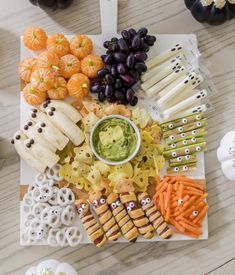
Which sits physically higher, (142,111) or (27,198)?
(142,111)

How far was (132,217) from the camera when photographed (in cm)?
144

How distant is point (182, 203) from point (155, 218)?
0.07m

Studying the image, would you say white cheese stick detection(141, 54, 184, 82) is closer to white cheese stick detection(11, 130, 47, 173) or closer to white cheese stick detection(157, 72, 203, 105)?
white cheese stick detection(157, 72, 203, 105)

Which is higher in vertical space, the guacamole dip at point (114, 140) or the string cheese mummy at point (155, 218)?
the guacamole dip at point (114, 140)

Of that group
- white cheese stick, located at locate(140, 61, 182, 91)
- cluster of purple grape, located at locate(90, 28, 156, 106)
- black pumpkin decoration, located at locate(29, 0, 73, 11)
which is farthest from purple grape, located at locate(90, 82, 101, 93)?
black pumpkin decoration, located at locate(29, 0, 73, 11)

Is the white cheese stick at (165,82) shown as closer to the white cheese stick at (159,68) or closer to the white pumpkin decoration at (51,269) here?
the white cheese stick at (159,68)

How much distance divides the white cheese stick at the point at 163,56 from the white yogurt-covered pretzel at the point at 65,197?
0.35 metres

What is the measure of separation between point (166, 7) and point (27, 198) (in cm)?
58

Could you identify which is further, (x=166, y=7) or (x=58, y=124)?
(x=166, y=7)

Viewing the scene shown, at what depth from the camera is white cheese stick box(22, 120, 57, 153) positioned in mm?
1444

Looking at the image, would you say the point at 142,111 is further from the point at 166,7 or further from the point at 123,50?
the point at 166,7

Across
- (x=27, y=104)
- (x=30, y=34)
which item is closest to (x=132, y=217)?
(x=27, y=104)

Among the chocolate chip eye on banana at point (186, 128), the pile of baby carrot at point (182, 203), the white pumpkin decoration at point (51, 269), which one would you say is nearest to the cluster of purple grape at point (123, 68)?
the chocolate chip eye on banana at point (186, 128)

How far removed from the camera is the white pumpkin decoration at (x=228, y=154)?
1449mm
